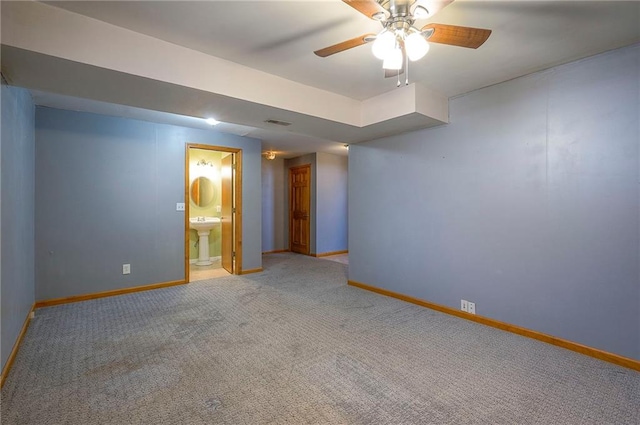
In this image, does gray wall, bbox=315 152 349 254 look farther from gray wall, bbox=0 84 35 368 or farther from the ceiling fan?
the ceiling fan

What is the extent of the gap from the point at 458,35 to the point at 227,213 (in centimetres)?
457

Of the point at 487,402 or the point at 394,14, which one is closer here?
the point at 394,14

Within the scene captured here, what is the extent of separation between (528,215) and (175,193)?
4.40 metres

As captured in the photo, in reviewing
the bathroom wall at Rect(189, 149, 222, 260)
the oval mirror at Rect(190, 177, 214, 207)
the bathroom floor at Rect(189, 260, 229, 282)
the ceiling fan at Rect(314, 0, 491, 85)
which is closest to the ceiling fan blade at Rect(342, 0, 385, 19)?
the ceiling fan at Rect(314, 0, 491, 85)

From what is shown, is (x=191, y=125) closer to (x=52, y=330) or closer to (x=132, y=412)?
(x=52, y=330)

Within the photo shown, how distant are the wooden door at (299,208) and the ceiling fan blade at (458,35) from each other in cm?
533

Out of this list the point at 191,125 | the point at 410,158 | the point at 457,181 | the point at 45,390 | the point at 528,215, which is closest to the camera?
the point at 45,390

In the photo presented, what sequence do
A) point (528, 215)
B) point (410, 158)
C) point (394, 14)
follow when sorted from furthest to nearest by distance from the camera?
point (410, 158), point (528, 215), point (394, 14)

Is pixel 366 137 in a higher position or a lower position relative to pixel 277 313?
higher

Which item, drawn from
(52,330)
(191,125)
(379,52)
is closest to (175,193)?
(191,125)

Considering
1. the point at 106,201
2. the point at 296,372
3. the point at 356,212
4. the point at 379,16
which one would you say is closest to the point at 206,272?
the point at 106,201

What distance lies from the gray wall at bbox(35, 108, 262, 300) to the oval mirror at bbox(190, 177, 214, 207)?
5.05 ft

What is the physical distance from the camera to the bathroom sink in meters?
5.54

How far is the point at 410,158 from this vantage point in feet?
12.1
